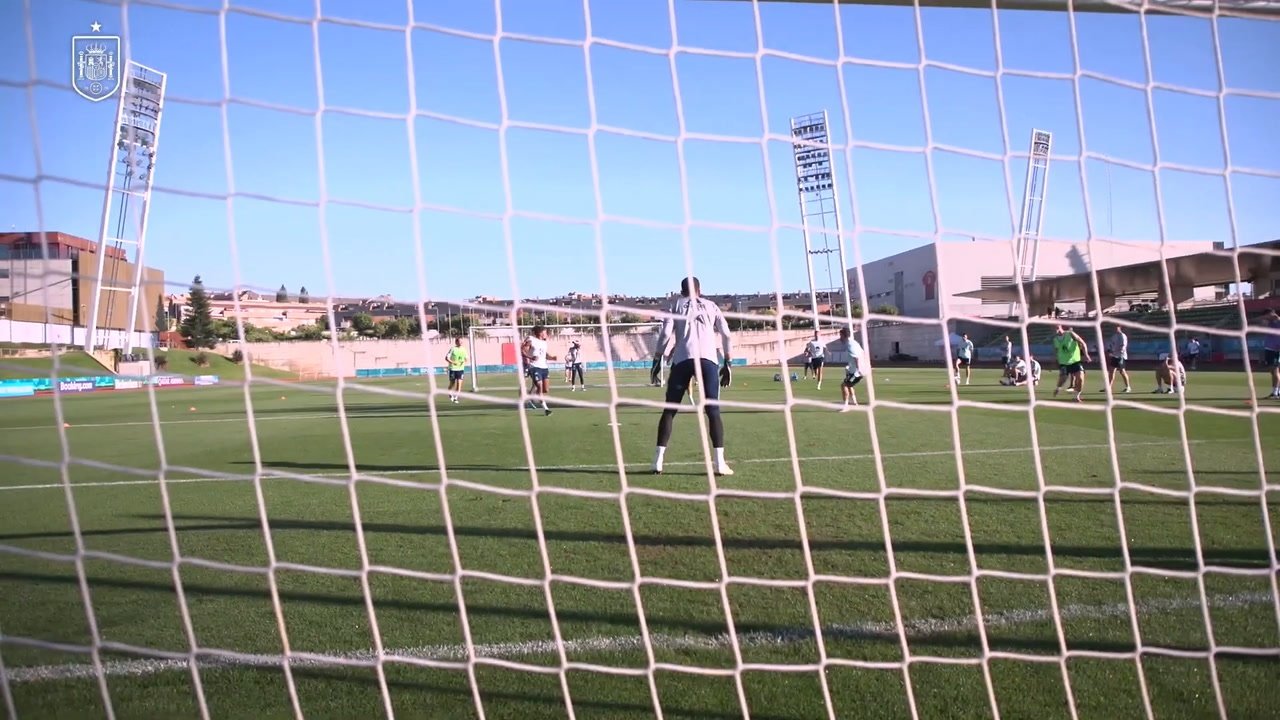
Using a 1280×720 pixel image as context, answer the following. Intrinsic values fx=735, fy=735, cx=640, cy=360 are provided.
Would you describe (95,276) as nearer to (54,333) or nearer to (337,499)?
(54,333)

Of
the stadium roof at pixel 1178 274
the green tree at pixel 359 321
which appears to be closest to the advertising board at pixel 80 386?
the green tree at pixel 359 321

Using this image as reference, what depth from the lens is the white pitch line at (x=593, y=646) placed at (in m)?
2.59

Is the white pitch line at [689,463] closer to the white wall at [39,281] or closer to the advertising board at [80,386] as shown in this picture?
the white wall at [39,281]

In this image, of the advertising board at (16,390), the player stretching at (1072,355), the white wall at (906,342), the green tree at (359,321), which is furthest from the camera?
the white wall at (906,342)

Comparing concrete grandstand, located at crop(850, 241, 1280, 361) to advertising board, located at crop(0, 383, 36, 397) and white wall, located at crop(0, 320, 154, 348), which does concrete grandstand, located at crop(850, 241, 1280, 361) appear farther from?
advertising board, located at crop(0, 383, 36, 397)

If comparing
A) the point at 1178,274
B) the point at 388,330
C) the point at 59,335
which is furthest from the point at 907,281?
the point at 59,335

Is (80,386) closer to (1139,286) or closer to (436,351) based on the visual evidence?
(436,351)

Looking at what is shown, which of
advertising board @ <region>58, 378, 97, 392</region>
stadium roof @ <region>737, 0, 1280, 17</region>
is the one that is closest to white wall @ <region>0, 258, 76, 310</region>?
stadium roof @ <region>737, 0, 1280, 17</region>

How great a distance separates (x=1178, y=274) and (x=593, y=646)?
440 cm

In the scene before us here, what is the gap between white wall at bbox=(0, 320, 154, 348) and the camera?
8.77ft

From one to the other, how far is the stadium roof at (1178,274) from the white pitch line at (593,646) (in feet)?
4.44

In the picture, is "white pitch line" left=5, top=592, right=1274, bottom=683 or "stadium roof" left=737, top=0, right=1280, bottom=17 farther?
"stadium roof" left=737, top=0, right=1280, bottom=17

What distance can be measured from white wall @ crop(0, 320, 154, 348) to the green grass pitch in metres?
0.32

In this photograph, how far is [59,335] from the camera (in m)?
2.71
